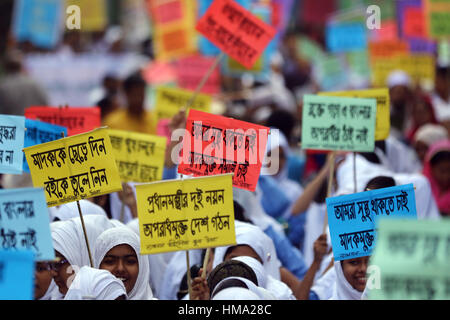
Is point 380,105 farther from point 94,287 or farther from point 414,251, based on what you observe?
point 414,251

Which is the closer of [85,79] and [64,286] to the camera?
[64,286]

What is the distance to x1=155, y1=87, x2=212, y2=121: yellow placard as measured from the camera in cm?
801

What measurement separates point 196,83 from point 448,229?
27.7ft

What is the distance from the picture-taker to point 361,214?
14.1ft

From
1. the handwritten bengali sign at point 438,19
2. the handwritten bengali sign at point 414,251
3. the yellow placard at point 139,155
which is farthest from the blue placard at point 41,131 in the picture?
the handwritten bengali sign at point 438,19

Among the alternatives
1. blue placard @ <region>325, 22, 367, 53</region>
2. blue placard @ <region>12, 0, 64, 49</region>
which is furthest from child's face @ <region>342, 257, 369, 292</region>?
blue placard @ <region>325, 22, 367, 53</region>

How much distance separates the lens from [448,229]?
2756mm

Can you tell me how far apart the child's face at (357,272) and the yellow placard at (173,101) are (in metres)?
3.64

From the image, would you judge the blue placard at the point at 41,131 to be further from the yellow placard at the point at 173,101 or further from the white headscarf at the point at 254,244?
the yellow placard at the point at 173,101

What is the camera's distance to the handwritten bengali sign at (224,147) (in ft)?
15.1

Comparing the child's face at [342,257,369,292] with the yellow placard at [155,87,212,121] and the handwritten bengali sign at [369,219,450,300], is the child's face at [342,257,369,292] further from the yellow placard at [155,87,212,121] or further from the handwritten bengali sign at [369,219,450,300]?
the yellow placard at [155,87,212,121]

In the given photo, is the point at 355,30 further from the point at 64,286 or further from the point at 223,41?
the point at 64,286

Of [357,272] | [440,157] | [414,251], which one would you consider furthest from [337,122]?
[414,251]
